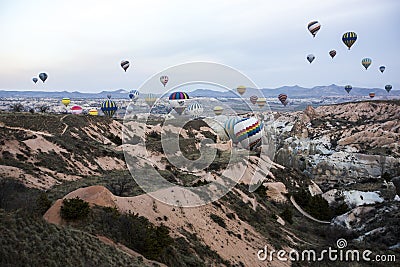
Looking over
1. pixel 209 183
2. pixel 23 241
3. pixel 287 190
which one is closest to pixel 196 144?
pixel 287 190

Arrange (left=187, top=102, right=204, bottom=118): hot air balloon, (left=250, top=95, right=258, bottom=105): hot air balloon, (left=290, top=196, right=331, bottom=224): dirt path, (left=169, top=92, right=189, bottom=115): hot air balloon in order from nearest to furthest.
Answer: (left=290, top=196, right=331, bottom=224): dirt path < (left=169, top=92, right=189, bottom=115): hot air balloon < (left=187, top=102, right=204, bottom=118): hot air balloon < (left=250, top=95, right=258, bottom=105): hot air balloon

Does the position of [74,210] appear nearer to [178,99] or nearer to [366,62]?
[178,99]

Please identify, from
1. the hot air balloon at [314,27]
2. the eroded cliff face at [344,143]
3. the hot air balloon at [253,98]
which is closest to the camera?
the eroded cliff face at [344,143]

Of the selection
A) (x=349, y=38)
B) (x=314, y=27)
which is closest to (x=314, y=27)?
(x=314, y=27)

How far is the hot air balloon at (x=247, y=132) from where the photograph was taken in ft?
105

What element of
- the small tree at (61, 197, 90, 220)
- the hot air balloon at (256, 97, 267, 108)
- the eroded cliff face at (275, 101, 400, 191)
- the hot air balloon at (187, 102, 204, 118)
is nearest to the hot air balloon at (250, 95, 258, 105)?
the hot air balloon at (256, 97, 267, 108)

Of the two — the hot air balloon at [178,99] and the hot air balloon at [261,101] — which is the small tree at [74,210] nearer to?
the hot air balloon at [178,99]

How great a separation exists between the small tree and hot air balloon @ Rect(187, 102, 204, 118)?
47.0 metres

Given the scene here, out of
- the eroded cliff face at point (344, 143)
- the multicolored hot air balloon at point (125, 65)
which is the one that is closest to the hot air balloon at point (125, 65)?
the multicolored hot air balloon at point (125, 65)

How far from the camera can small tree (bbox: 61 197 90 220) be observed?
12.9 metres

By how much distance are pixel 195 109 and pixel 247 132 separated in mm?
30635

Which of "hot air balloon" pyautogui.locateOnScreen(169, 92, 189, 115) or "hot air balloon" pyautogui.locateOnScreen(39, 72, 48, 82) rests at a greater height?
"hot air balloon" pyautogui.locateOnScreen(39, 72, 48, 82)

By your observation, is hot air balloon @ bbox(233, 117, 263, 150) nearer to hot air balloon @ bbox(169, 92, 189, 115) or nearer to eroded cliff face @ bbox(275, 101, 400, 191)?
hot air balloon @ bbox(169, 92, 189, 115)

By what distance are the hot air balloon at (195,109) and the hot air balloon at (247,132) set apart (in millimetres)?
27608
